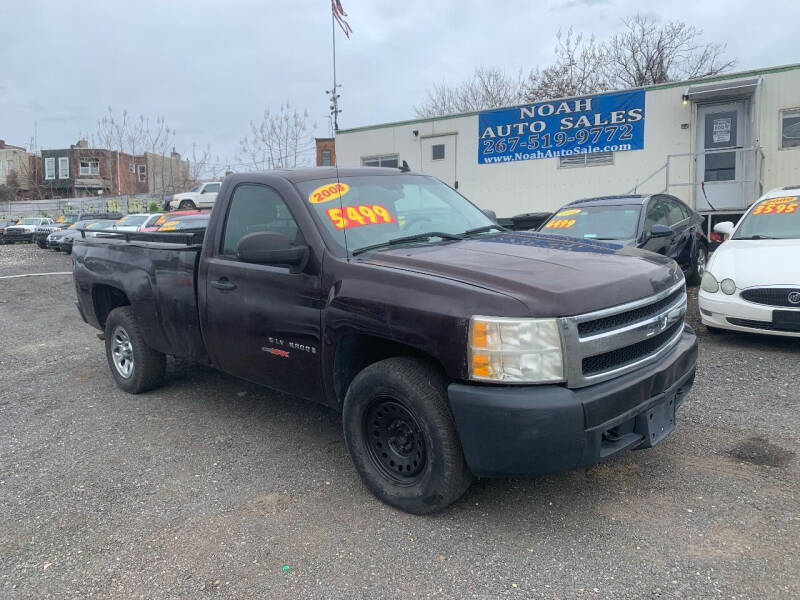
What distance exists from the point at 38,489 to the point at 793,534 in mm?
4126

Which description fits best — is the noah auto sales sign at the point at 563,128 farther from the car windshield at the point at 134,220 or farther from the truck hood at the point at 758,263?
the car windshield at the point at 134,220

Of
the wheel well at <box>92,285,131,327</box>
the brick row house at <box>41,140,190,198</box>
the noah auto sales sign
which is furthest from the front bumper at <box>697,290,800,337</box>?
the brick row house at <box>41,140,190,198</box>

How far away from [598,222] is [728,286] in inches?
95.7

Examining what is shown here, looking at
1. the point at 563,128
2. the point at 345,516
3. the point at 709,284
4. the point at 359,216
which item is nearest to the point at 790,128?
the point at 563,128

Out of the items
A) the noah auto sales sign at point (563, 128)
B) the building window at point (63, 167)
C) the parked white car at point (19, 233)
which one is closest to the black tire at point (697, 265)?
the noah auto sales sign at point (563, 128)

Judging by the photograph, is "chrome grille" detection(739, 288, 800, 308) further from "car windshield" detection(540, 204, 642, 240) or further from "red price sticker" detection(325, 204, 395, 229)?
"red price sticker" detection(325, 204, 395, 229)

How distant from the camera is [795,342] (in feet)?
21.2

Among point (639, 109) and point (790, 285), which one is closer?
point (790, 285)

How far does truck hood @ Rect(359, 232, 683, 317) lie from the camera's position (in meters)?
2.91

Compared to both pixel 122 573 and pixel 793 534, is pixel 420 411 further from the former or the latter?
pixel 793 534

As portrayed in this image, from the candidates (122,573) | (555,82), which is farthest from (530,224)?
(555,82)

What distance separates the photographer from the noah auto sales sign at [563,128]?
14305mm

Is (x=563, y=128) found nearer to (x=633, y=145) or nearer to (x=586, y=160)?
(x=586, y=160)

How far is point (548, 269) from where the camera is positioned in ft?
10.5
